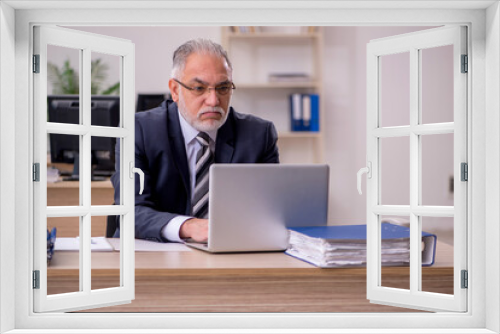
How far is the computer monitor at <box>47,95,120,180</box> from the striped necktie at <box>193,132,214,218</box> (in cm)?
58

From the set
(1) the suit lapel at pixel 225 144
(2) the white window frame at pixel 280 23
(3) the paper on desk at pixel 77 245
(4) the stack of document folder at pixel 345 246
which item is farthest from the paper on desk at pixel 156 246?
(1) the suit lapel at pixel 225 144

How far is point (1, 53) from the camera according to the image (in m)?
2.06

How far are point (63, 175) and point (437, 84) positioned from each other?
358 centimetres

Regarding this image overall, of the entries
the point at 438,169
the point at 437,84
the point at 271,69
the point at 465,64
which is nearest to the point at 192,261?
the point at 465,64

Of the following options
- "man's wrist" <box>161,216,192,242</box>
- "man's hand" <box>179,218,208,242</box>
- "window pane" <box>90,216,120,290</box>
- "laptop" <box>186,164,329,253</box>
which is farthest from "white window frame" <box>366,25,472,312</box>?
"window pane" <box>90,216,120,290</box>

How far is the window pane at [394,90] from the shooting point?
5527mm

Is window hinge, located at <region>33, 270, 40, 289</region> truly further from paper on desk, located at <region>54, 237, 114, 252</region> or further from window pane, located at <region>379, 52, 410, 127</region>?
window pane, located at <region>379, 52, 410, 127</region>

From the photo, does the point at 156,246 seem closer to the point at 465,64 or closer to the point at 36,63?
the point at 36,63

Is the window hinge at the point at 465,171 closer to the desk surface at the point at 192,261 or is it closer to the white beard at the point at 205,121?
the desk surface at the point at 192,261

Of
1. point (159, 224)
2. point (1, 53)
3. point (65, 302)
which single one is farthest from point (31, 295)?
point (1, 53)

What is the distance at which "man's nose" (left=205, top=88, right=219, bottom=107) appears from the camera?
355 centimetres

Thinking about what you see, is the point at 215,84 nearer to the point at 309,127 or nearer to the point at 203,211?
the point at 203,211

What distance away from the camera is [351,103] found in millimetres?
5570

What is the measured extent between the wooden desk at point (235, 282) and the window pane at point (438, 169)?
12.1ft
